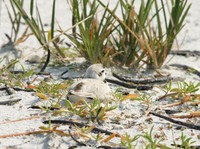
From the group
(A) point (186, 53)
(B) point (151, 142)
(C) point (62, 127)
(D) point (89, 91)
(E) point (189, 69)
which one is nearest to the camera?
(B) point (151, 142)

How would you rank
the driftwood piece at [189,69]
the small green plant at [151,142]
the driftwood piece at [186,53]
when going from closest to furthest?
the small green plant at [151,142]
the driftwood piece at [189,69]
the driftwood piece at [186,53]

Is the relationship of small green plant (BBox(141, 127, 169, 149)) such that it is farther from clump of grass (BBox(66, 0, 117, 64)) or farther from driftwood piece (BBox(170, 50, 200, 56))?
driftwood piece (BBox(170, 50, 200, 56))

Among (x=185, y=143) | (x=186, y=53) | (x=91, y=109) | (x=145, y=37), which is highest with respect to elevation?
(x=145, y=37)

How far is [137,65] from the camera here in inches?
159

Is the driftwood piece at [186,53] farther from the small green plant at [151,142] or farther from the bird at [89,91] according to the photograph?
the small green plant at [151,142]

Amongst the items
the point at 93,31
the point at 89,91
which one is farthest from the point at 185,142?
the point at 93,31

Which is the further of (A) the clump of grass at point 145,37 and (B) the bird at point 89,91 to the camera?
(A) the clump of grass at point 145,37

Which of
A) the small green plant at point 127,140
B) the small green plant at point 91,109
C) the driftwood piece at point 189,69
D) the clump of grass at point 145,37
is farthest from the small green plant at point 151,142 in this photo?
the driftwood piece at point 189,69

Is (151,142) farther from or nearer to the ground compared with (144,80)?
nearer to the ground

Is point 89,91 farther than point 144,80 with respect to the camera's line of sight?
No

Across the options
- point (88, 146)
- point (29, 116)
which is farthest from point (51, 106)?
point (88, 146)

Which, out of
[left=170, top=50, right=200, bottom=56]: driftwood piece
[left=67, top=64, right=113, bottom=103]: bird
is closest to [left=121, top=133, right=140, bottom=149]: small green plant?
[left=67, top=64, right=113, bottom=103]: bird

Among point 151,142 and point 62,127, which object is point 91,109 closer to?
point 62,127

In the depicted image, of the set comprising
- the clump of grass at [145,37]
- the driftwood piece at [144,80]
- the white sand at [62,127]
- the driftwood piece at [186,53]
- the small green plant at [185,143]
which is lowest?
the small green plant at [185,143]
